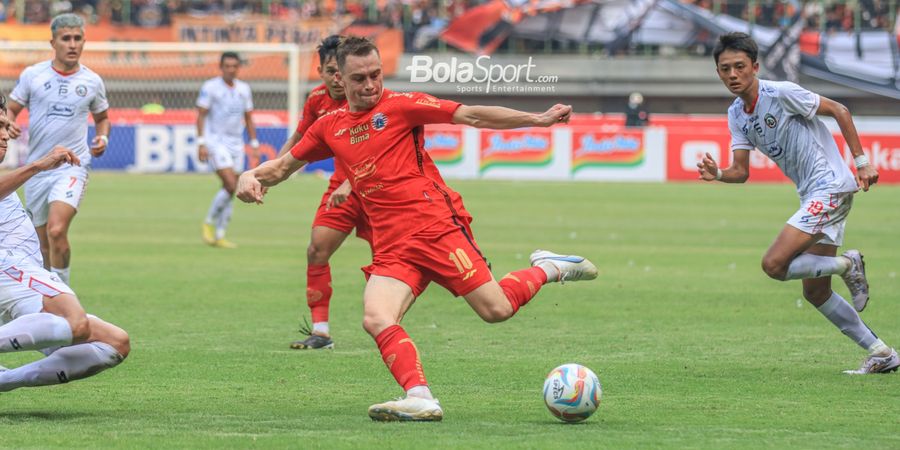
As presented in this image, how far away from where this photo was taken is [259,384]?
27.6 feet

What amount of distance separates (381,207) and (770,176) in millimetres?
28311

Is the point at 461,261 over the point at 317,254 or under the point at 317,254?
over

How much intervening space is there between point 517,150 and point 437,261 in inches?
1089

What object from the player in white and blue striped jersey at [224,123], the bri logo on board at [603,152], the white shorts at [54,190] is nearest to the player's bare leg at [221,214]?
the player in white and blue striped jersey at [224,123]

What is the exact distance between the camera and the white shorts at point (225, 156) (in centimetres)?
1958

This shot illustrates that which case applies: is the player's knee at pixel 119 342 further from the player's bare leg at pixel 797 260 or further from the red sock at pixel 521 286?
the player's bare leg at pixel 797 260

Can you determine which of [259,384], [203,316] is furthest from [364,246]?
[259,384]

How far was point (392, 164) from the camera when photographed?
7.51 m

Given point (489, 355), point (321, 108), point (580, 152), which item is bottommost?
point (580, 152)

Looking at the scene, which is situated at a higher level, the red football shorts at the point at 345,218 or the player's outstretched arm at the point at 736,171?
the player's outstretched arm at the point at 736,171

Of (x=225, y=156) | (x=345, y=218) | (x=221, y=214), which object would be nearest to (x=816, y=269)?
(x=345, y=218)

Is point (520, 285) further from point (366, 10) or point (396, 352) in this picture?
point (366, 10)

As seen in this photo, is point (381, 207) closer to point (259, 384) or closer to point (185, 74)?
point (259, 384)

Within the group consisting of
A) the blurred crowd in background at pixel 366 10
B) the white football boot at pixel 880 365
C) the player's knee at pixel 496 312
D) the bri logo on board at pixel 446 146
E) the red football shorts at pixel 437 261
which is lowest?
the bri logo on board at pixel 446 146
